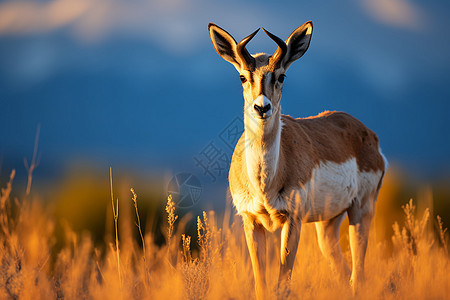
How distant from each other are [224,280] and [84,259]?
147cm

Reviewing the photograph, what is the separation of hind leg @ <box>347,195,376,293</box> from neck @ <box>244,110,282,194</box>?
197cm

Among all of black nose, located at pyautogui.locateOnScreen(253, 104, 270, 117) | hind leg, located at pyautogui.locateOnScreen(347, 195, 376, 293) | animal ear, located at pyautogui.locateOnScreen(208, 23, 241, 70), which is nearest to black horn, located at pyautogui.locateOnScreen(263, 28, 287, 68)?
animal ear, located at pyautogui.locateOnScreen(208, 23, 241, 70)

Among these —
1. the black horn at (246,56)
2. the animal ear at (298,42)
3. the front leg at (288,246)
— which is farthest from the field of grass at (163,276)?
the animal ear at (298,42)

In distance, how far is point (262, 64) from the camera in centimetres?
461

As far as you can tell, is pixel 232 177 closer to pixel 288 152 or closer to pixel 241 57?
pixel 288 152

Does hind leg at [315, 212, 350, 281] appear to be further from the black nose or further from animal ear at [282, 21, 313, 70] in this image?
the black nose

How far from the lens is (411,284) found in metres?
4.87

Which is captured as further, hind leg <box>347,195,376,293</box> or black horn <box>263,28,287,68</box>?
hind leg <box>347,195,376,293</box>

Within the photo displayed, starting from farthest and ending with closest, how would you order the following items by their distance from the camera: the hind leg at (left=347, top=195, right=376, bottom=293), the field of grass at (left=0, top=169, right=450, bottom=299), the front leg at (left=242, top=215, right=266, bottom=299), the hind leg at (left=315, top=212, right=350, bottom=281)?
1. the hind leg at (left=315, top=212, right=350, bottom=281)
2. the hind leg at (left=347, top=195, right=376, bottom=293)
3. the front leg at (left=242, top=215, right=266, bottom=299)
4. the field of grass at (left=0, top=169, right=450, bottom=299)

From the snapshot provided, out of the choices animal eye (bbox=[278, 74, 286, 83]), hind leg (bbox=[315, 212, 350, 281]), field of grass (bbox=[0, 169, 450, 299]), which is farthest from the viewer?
hind leg (bbox=[315, 212, 350, 281])

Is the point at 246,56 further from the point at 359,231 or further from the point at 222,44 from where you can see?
the point at 359,231

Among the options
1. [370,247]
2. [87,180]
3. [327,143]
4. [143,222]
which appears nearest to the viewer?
[327,143]

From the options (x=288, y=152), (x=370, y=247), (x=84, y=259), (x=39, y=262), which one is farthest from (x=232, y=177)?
(x=370, y=247)

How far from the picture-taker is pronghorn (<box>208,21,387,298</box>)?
14.9 feet
